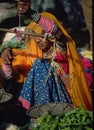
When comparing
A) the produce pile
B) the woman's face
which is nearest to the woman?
the woman's face

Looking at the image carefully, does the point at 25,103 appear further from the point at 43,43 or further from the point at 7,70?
the point at 43,43

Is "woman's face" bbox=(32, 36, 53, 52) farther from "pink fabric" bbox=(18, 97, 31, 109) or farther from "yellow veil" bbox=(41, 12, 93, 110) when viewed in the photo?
"pink fabric" bbox=(18, 97, 31, 109)

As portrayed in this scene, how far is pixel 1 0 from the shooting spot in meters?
9.70

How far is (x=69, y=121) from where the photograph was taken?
4.24 m

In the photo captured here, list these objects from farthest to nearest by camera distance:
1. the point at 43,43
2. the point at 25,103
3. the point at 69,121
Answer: the point at 25,103, the point at 43,43, the point at 69,121

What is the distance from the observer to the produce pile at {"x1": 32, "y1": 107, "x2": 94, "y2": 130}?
4.12 m

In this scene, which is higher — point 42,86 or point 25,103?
point 42,86

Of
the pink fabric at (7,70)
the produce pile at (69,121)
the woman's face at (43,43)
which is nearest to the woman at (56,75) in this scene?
the woman's face at (43,43)

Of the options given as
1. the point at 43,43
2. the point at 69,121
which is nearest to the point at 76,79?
the point at 43,43

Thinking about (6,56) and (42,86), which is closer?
(6,56)

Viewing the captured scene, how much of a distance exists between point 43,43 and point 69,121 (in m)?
1.67

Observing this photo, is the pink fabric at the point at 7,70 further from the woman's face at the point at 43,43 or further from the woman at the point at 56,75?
the woman's face at the point at 43,43

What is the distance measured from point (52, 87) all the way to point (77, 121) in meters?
1.46

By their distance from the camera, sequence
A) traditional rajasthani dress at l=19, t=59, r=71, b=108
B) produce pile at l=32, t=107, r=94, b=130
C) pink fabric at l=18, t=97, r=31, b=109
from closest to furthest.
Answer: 1. produce pile at l=32, t=107, r=94, b=130
2. traditional rajasthani dress at l=19, t=59, r=71, b=108
3. pink fabric at l=18, t=97, r=31, b=109
